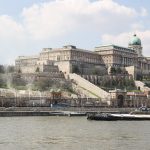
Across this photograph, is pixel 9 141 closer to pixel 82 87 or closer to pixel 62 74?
pixel 82 87

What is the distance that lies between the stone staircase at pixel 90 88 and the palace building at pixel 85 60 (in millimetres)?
8682

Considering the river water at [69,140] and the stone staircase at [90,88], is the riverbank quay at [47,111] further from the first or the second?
the river water at [69,140]

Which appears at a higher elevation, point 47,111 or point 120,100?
point 120,100

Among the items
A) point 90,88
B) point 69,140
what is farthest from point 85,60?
point 69,140

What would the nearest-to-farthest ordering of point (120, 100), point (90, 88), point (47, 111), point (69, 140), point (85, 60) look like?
point (69, 140)
point (47, 111)
point (120, 100)
point (90, 88)
point (85, 60)

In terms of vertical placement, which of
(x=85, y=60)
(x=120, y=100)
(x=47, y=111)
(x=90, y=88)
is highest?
(x=85, y=60)

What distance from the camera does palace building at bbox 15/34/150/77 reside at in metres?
123

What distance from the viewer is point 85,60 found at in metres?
135

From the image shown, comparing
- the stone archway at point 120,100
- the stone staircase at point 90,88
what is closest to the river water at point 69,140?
the stone archway at point 120,100

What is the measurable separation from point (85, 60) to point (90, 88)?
29105 millimetres

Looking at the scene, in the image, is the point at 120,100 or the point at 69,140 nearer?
the point at 69,140

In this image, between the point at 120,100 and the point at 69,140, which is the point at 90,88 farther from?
the point at 69,140

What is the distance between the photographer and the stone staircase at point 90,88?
4019 inches

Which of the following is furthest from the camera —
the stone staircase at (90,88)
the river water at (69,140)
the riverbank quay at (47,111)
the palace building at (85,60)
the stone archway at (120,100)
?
the palace building at (85,60)
